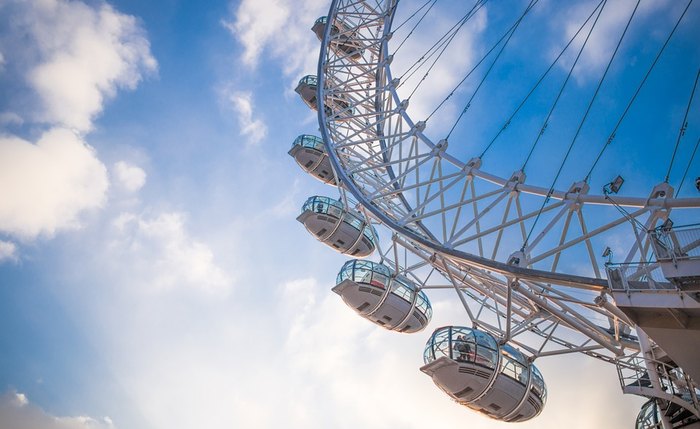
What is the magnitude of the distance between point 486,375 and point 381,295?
7.34 meters

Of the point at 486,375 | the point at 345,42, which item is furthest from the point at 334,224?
the point at 486,375

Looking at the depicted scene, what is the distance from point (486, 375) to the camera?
17.0 metres

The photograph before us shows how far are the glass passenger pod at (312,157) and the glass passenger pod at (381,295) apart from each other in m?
9.39

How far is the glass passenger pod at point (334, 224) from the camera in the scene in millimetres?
28078

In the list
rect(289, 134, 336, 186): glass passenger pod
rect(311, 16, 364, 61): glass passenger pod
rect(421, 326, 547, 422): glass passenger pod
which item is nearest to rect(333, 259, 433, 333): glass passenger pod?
rect(421, 326, 547, 422): glass passenger pod

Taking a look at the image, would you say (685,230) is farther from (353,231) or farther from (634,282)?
(353,231)

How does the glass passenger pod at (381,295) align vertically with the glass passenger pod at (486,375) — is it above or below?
above

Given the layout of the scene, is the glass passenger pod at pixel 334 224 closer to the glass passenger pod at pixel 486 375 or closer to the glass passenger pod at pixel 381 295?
the glass passenger pod at pixel 381 295

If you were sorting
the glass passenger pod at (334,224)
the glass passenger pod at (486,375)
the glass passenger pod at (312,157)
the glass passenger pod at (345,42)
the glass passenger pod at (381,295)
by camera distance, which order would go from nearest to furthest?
the glass passenger pod at (486,375)
the glass passenger pod at (381,295)
the glass passenger pod at (334,224)
the glass passenger pod at (345,42)
the glass passenger pod at (312,157)

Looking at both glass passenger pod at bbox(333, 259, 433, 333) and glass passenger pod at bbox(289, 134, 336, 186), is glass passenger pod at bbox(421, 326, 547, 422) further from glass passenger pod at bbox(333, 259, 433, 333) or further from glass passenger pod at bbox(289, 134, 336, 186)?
glass passenger pod at bbox(289, 134, 336, 186)

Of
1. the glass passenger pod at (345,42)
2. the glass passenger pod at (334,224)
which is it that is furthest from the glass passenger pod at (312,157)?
the glass passenger pod at (345,42)

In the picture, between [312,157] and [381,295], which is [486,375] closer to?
[381,295]

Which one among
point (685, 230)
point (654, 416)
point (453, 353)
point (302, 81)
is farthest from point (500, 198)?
point (302, 81)

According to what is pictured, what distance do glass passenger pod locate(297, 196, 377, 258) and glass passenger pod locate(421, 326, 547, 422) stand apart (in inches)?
430
